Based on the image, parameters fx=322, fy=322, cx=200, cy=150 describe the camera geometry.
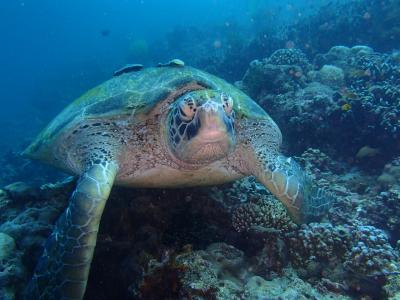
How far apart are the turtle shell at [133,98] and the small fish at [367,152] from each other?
2060mm

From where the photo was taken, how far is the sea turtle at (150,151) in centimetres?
272

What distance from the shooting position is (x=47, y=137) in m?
4.36

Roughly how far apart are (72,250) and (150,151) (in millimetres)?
1378

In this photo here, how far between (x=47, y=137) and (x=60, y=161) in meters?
0.38

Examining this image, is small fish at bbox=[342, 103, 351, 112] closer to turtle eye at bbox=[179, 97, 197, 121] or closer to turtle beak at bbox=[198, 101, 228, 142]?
turtle beak at bbox=[198, 101, 228, 142]

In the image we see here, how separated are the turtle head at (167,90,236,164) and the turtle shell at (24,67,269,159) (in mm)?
568

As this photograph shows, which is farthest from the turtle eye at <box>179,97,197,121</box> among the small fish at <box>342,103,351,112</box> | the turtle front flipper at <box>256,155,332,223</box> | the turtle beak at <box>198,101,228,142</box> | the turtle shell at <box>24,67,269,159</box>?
the small fish at <box>342,103,351,112</box>

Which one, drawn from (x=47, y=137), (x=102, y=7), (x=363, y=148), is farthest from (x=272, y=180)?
(x=102, y=7)

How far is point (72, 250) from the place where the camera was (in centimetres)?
265

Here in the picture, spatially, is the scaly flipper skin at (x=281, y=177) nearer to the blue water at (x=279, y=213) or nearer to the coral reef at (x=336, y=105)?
the blue water at (x=279, y=213)

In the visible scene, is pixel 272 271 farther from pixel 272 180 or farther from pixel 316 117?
pixel 316 117

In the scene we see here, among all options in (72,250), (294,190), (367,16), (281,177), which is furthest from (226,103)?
(367,16)

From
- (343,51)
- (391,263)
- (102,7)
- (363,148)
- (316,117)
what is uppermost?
(102,7)

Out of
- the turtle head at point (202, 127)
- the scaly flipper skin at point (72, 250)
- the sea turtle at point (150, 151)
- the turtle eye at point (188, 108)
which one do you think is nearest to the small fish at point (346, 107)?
the sea turtle at point (150, 151)
